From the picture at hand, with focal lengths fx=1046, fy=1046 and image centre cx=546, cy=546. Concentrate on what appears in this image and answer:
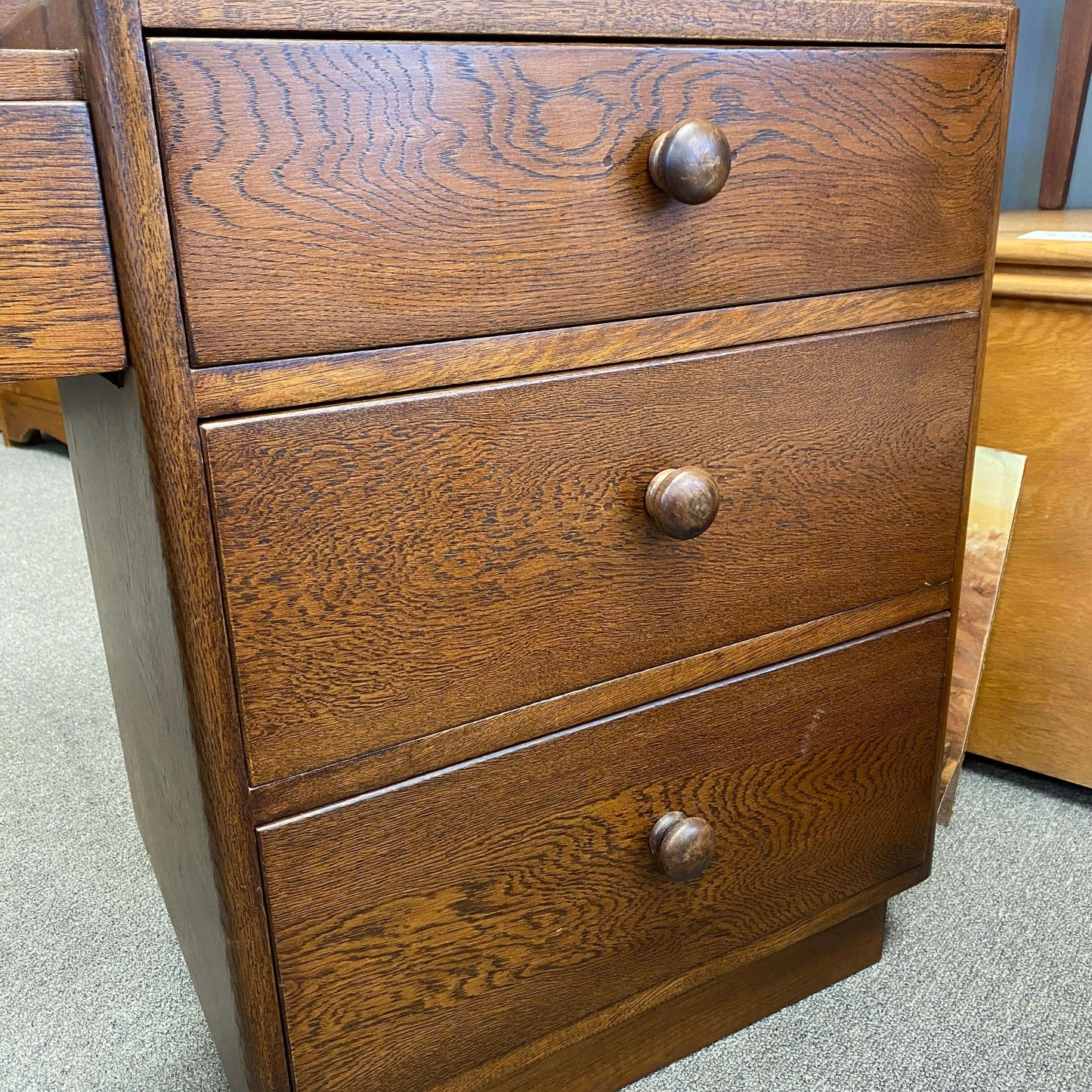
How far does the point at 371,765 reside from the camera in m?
0.51

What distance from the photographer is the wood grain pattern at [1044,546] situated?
0.90 metres

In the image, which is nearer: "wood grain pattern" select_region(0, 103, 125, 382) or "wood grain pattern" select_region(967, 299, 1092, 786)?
"wood grain pattern" select_region(0, 103, 125, 382)

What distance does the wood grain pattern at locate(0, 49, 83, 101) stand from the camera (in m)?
0.39

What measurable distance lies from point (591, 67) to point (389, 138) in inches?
4.1

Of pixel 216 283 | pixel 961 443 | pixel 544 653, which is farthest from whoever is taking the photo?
pixel 961 443

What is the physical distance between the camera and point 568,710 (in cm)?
56

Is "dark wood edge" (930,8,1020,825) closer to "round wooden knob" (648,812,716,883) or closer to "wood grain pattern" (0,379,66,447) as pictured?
"round wooden knob" (648,812,716,883)

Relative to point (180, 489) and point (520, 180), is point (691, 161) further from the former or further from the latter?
point (180, 489)

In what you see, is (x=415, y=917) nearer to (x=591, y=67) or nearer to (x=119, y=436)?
(x=119, y=436)

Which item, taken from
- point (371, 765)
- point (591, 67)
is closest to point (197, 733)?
point (371, 765)

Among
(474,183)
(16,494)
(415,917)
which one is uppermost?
(474,183)

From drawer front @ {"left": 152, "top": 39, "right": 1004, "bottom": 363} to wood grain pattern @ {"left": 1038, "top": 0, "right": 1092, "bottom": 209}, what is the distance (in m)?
0.70

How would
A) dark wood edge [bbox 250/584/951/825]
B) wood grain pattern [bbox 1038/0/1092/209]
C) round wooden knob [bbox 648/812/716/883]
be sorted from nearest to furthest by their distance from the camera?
1. dark wood edge [bbox 250/584/951/825]
2. round wooden knob [bbox 648/812/716/883]
3. wood grain pattern [bbox 1038/0/1092/209]

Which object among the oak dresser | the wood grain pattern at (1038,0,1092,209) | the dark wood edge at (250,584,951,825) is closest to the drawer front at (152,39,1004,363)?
the oak dresser
